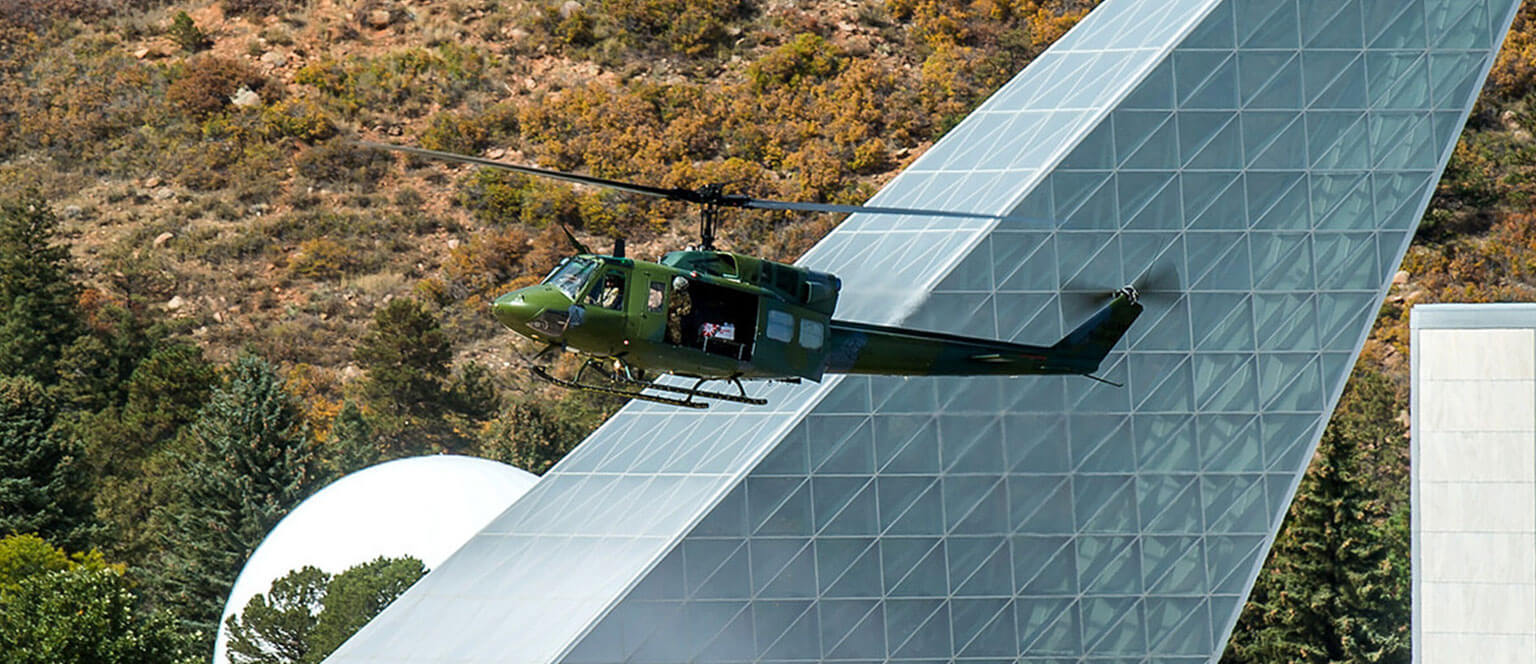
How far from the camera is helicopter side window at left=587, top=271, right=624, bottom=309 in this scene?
32219mm

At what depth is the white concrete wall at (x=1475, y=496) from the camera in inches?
1887

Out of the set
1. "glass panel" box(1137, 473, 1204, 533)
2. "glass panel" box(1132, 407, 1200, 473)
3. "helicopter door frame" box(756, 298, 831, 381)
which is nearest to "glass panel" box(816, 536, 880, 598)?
"glass panel" box(1137, 473, 1204, 533)

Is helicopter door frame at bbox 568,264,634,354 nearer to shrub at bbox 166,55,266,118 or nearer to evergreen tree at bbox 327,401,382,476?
evergreen tree at bbox 327,401,382,476

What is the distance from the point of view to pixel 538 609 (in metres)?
46.4

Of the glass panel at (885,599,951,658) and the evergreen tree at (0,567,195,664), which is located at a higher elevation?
the glass panel at (885,599,951,658)

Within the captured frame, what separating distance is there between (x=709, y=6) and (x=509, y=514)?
76758 millimetres

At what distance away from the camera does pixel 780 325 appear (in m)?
33.7

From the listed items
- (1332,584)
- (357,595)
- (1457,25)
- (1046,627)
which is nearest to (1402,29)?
(1457,25)

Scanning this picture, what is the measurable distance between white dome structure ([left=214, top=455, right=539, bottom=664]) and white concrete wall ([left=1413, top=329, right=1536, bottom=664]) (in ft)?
81.9

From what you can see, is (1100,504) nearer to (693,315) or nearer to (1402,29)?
(1402,29)

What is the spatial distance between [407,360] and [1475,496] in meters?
58.0

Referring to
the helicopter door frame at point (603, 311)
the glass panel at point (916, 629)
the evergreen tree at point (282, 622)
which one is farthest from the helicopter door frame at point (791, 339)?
the evergreen tree at point (282, 622)

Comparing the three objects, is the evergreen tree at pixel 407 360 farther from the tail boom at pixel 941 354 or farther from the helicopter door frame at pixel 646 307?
the helicopter door frame at pixel 646 307

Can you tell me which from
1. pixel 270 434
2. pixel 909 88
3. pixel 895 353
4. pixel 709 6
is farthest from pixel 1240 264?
pixel 709 6
